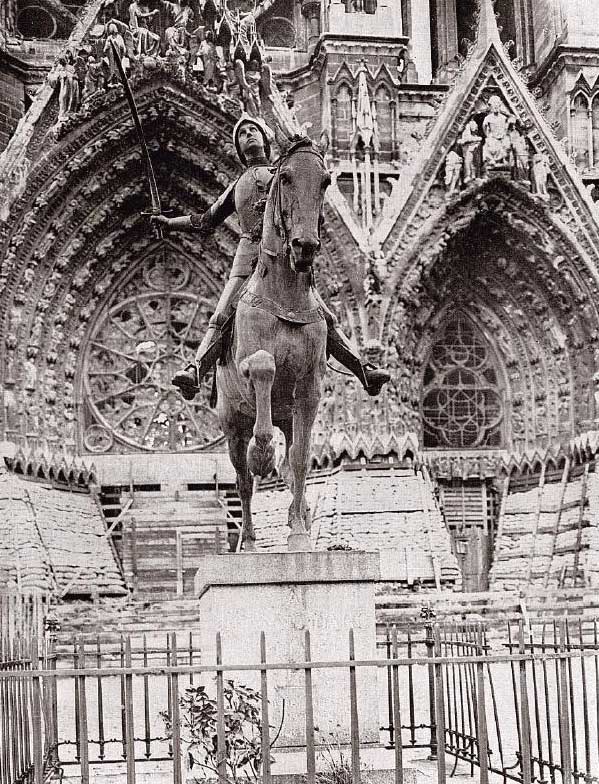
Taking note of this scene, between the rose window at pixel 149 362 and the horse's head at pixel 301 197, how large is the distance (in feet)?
43.2

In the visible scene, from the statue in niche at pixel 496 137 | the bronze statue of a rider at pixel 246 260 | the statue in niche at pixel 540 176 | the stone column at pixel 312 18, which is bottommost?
the bronze statue of a rider at pixel 246 260

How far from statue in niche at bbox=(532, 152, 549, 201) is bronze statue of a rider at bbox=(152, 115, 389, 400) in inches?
462

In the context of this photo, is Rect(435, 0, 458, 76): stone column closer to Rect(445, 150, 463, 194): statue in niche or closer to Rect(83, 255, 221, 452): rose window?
Rect(445, 150, 463, 194): statue in niche

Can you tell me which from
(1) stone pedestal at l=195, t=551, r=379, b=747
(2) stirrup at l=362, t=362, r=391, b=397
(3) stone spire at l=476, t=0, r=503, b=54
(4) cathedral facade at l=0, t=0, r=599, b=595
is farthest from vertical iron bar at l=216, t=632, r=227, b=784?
(3) stone spire at l=476, t=0, r=503, b=54

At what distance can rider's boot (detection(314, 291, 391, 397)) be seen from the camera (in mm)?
8672

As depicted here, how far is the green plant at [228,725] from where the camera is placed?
6.43m

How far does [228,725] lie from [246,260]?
11.8 feet

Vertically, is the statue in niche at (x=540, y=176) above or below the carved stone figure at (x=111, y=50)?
below

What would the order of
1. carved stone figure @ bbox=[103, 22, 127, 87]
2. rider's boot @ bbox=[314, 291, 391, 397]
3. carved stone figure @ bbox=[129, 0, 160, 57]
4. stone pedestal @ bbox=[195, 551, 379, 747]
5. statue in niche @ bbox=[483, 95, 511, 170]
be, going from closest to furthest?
stone pedestal @ bbox=[195, 551, 379, 747], rider's boot @ bbox=[314, 291, 391, 397], carved stone figure @ bbox=[103, 22, 127, 87], carved stone figure @ bbox=[129, 0, 160, 57], statue in niche @ bbox=[483, 95, 511, 170]

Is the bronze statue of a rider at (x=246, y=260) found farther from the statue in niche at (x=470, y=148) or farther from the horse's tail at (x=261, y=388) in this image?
the statue in niche at (x=470, y=148)

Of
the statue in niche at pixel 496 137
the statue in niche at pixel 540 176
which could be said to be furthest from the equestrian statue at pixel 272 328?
the statue in niche at pixel 540 176

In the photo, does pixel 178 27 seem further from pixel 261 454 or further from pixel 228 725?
pixel 228 725

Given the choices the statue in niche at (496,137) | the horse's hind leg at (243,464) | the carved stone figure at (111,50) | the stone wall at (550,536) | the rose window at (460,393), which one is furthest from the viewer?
the rose window at (460,393)

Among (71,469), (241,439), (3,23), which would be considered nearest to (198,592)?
(241,439)
